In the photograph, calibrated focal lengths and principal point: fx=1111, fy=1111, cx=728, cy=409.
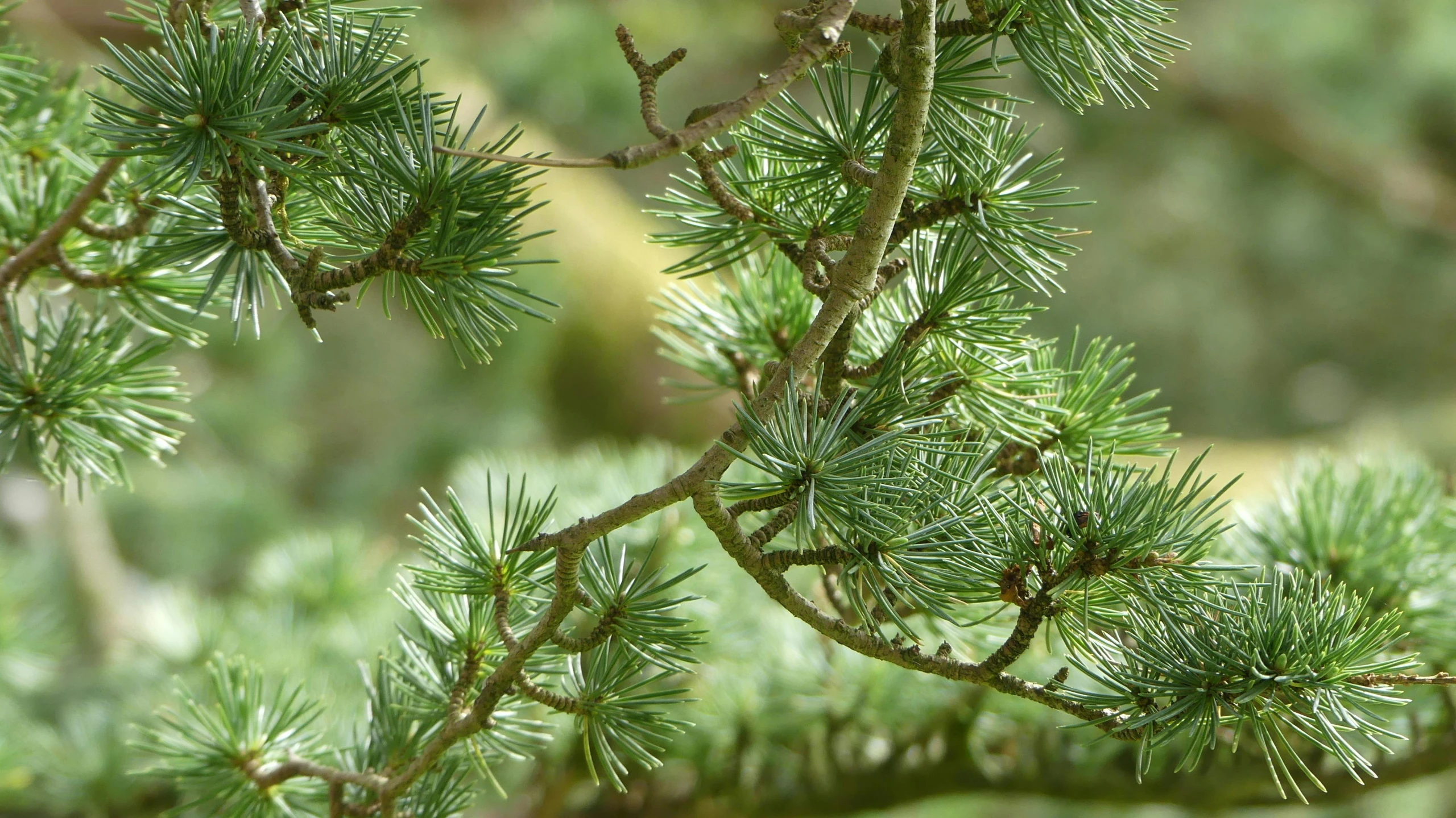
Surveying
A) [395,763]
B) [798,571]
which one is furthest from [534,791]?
[395,763]

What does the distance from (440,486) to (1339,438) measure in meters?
1.46

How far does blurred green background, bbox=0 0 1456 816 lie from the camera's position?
3.52ft

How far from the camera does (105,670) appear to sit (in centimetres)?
112

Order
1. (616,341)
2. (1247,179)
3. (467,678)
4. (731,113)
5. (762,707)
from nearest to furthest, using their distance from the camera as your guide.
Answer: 1. (731,113)
2. (467,678)
3. (762,707)
4. (616,341)
5. (1247,179)

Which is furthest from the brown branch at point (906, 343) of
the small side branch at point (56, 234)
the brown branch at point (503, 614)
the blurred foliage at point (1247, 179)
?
the blurred foliage at point (1247, 179)

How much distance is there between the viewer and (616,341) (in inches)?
62.0

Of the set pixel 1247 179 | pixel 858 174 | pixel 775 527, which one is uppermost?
pixel 1247 179

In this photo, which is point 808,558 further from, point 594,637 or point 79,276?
point 79,276

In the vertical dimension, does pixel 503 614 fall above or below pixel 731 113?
below

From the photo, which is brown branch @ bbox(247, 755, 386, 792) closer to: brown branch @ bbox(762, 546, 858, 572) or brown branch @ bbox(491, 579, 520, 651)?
brown branch @ bbox(491, 579, 520, 651)

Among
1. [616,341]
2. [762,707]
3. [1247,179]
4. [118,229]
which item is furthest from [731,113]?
[1247,179]

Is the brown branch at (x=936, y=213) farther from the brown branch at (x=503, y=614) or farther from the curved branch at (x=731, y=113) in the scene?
the brown branch at (x=503, y=614)

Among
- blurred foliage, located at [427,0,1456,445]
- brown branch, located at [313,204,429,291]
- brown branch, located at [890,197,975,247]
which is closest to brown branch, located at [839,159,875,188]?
brown branch, located at [890,197,975,247]

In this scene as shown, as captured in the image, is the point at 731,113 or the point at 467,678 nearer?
the point at 731,113
